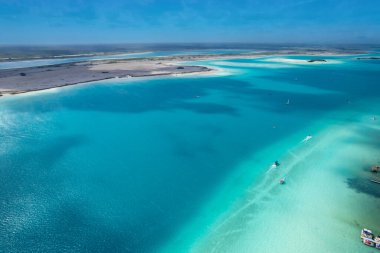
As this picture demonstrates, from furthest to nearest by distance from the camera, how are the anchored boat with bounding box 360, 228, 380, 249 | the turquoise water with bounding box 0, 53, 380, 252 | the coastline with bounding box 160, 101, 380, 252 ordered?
the turquoise water with bounding box 0, 53, 380, 252 < the coastline with bounding box 160, 101, 380, 252 < the anchored boat with bounding box 360, 228, 380, 249

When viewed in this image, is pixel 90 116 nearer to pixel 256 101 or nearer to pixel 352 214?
pixel 256 101

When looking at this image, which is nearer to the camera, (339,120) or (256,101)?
(339,120)

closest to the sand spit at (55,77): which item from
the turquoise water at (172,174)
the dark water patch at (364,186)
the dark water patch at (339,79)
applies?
the turquoise water at (172,174)

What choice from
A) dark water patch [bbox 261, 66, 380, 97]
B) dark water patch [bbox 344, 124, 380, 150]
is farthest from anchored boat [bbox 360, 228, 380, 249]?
dark water patch [bbox 261, 66, 380, 97]

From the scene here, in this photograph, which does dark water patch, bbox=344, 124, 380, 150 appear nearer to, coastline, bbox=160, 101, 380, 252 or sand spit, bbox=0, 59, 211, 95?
coastline, bbox=160, 101, 380, 252

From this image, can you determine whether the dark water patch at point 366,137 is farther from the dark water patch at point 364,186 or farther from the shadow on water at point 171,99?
the shadow on water at point 171,99

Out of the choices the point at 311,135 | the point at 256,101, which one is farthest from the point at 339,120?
the point at 256,101
